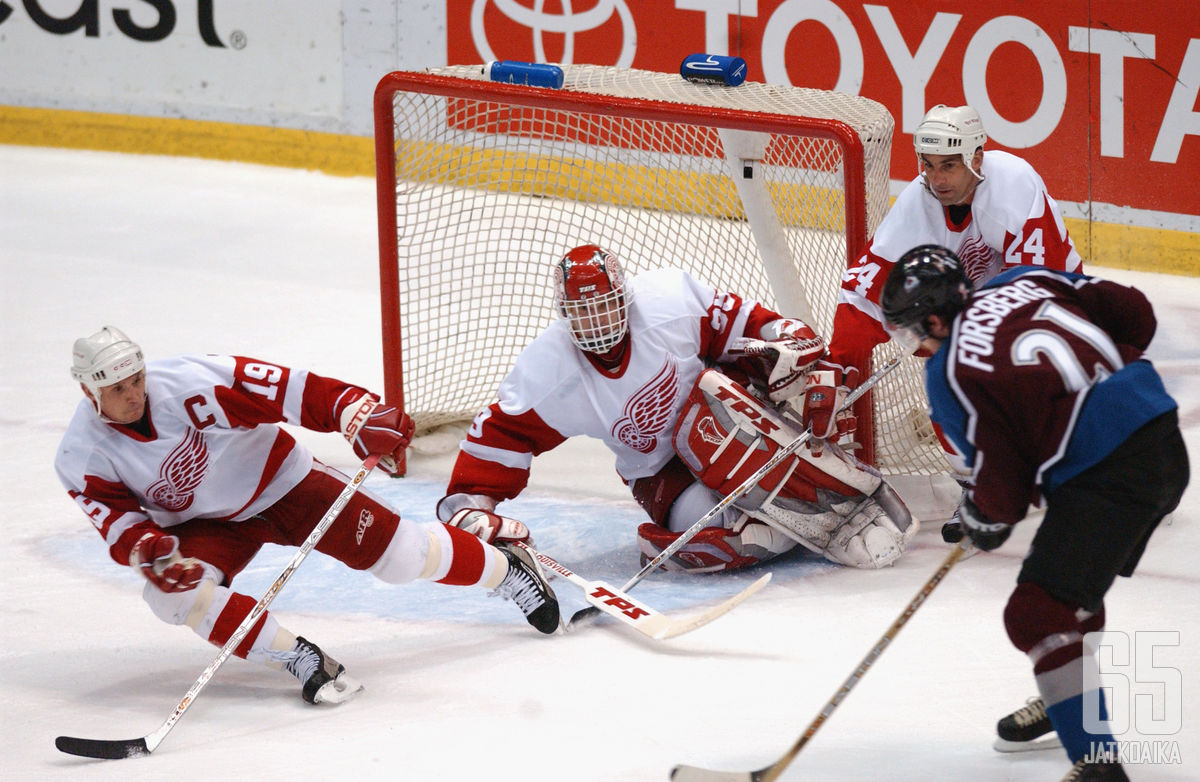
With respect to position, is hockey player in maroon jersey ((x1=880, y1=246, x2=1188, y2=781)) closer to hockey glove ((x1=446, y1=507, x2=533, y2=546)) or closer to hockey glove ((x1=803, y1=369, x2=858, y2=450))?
hockey glove ((x1=803, y1=369, x2=858, y2=450))

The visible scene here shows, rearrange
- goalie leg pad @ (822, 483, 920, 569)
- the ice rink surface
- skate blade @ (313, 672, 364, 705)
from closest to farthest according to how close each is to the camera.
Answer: the ice rink surface, skate blade @ (313, 672, 364, 705), goalie leg pad @ (822, 483, 920, 569)

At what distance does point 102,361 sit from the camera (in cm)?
294

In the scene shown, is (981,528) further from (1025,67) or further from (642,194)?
(1025,67)

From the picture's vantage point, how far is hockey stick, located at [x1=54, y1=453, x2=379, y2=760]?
2.92 metres

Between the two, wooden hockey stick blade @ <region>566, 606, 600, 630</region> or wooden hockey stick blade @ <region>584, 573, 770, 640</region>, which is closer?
wooden hockey stick blade @ <region>584, 573, 770, 640</region>

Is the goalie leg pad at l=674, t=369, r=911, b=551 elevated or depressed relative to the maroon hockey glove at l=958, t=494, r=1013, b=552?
depressed

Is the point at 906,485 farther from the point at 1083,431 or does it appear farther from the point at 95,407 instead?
the point at 95,407

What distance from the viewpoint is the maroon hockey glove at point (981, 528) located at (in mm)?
2479

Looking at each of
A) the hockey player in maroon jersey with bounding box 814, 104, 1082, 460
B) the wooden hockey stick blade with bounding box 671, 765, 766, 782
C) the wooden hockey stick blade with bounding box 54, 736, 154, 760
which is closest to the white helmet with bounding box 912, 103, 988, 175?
the hockey player in maroon jersey with bounding box 814, 104, 1082, 460

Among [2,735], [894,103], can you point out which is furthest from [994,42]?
[2,735]

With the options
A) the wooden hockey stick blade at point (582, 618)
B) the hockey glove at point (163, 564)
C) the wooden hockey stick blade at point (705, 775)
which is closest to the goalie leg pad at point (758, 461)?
the wooden hockey stick blade at point (582, 618)

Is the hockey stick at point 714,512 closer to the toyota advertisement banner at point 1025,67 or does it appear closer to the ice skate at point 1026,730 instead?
the ice skate at point 1026,730

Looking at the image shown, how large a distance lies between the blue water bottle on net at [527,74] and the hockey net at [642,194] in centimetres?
3

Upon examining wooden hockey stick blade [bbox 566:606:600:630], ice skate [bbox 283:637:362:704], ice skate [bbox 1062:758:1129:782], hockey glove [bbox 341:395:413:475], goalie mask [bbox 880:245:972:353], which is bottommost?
wooden hockey stick blade [bbox 566:606:600:630]
